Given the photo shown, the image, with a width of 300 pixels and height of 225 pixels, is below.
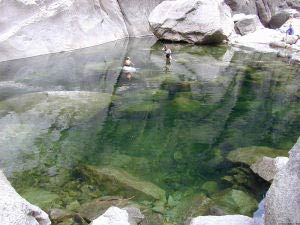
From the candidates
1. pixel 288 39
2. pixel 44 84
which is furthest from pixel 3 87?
pixel 288 39

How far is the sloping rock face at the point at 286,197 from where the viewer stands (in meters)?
6.11

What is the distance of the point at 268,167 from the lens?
11148 millimetres

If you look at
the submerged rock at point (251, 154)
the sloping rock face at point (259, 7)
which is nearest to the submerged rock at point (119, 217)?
the submerged rock at point (251, 154)

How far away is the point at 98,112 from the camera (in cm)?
1675

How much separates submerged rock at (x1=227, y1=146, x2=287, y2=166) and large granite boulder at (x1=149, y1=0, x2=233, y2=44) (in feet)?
78.6

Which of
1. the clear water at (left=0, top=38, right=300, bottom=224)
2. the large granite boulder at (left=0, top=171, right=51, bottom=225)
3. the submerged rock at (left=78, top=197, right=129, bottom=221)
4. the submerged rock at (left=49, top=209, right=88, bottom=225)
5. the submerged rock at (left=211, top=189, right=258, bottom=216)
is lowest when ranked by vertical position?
the clear water at (left=0, top=38, right=300, bottom=224)

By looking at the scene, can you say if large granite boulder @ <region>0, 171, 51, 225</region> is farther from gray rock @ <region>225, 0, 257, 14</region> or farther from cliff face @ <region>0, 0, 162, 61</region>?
gray rock @ <region>225, 0, 257, 14</region>

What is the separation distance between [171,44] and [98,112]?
21433 millimetres

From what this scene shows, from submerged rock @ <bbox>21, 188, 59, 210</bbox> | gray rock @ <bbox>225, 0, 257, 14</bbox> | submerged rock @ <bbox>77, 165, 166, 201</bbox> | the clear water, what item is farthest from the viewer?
gray rock @ <bbox>225, 0, 257, 14</bbox>

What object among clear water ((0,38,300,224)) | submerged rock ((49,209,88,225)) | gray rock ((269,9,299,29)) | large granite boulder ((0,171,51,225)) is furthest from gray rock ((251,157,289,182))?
gray rock ((269,9,299,29))

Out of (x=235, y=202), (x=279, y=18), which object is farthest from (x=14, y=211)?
(x=279, y=18)

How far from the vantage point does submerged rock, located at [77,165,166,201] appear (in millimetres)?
10203

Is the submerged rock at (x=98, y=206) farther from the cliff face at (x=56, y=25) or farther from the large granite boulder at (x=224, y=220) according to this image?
the cliff face at (x=56, y=25)

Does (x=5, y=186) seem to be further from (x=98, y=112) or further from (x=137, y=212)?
(x=98, y=112)
